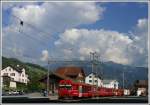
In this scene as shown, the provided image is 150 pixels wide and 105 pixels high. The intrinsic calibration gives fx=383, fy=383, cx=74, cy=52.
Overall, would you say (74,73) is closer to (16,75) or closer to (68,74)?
(68,74)

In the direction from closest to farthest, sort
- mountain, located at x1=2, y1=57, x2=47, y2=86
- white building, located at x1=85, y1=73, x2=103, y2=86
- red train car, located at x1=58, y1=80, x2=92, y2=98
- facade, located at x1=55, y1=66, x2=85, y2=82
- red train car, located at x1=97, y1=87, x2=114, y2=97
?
red train car, located at x1=58, y1=80, x2=92, y2=98 < red train car, located at x1=97, y1=87, x2=114, y2=97 < mountain, located at x1=2, y1=57, x2=47, y2=86 < white building, located at x1=85, y1=73, x2=103, y2=86 < facade, located at x1=55, y1=66, x2=85, y2=82

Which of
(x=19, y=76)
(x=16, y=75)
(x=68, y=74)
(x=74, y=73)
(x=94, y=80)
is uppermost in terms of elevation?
(x=74, y=73)

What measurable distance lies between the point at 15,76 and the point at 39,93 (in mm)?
4804

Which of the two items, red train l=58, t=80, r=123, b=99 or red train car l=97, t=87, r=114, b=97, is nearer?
red train l=58, t=80, r=123, b=99

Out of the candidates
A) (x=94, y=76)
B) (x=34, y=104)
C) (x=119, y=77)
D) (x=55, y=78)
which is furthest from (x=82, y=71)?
(x=34, y=104)

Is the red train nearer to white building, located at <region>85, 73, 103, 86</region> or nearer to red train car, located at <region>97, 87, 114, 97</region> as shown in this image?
red train car, located at <region>97, 87, 114, 97</region>

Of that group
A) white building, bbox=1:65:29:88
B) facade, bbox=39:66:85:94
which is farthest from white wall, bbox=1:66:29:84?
facade, bbox=39:66:85:94

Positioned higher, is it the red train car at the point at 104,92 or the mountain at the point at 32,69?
the mountain at the point at 32,69

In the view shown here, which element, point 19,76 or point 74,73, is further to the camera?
point 74,73

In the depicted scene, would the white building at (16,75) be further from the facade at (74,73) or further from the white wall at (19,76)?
the facade at (74,73)

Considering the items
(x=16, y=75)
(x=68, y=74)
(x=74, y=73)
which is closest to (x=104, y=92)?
(x=16, y=75)

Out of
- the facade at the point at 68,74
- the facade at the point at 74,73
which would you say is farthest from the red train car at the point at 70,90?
the facade at the point at 74,73

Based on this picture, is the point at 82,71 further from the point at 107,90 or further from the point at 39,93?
the point at 39,93

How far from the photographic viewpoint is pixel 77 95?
28.2m
